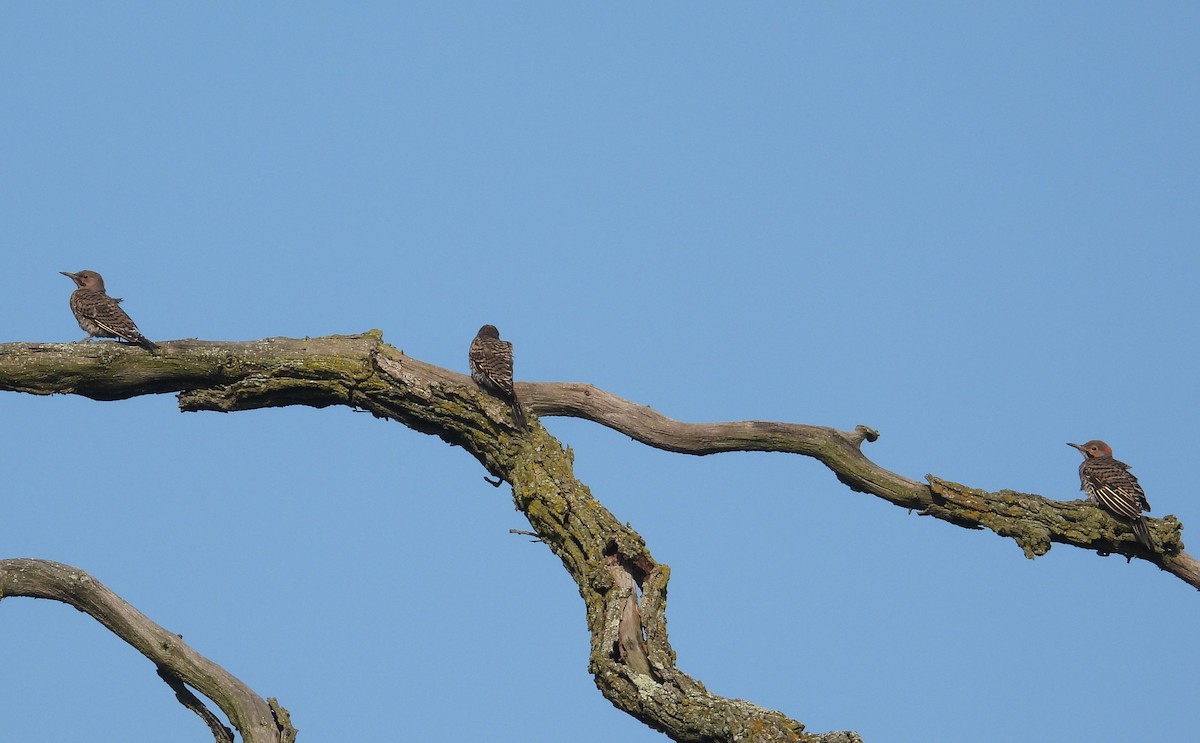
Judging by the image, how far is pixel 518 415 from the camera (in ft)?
29.3

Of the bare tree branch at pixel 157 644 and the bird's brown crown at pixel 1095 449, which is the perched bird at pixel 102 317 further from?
the bird's brown crown at pixel 1095 449

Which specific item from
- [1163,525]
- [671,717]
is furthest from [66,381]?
[1163,525]

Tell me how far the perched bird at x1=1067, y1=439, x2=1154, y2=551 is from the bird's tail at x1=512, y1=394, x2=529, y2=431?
14.1 feet

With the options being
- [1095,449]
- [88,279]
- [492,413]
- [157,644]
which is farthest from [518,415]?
[1095,449]

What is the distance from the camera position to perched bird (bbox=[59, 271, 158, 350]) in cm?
904

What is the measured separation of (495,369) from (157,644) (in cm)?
300

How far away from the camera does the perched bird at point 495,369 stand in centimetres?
899

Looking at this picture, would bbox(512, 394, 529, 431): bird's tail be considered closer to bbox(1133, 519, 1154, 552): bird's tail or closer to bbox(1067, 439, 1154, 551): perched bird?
bbox(1067, 439, 1154, 551): perched bird

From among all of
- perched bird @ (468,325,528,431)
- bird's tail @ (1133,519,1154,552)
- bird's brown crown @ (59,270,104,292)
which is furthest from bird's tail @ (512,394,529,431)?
bird's tail @ (1133,519,1154,552)

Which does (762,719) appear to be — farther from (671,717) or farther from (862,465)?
(862,465)

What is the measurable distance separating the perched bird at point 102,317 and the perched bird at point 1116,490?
7115 mm

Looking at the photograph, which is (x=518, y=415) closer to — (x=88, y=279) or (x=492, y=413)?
(x=492, y=413)

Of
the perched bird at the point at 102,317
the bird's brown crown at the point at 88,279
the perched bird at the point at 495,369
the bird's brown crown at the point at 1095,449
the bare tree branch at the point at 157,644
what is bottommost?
the bare tree branch at the point at 157,644

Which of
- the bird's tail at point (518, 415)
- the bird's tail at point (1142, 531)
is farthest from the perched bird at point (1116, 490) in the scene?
the bird's tail at point (518, 415)
